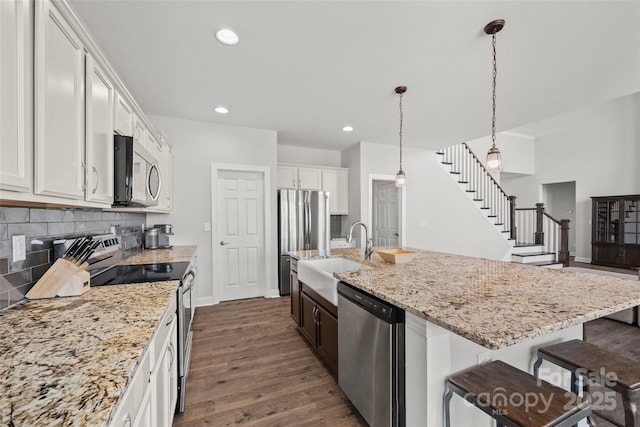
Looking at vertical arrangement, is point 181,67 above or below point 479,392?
above

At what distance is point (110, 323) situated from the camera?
3.48 feet

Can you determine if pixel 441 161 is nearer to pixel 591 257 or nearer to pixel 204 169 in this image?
pixel 204 169

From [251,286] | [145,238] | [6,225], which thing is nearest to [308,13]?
[6,225]

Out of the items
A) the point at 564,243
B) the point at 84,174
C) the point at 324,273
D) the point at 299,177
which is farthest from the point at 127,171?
the point at 564,243

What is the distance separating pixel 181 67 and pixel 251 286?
120 inches

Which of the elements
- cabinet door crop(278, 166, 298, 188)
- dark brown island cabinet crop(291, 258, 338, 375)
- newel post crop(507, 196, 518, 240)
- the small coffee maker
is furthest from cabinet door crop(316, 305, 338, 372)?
newel post crop(507, 196, 518, 240)

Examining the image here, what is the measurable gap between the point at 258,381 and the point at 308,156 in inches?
162

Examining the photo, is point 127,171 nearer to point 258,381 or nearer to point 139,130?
point 139,130

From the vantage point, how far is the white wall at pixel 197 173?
12.0ft

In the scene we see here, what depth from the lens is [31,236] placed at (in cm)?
137

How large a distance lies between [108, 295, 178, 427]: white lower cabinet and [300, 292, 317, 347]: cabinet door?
112 centimetres

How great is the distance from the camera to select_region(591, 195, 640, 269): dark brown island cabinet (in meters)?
5.93

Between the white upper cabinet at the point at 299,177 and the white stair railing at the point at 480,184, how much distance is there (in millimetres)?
2936

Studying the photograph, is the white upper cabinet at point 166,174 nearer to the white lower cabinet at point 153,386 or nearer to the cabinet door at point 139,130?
the cabinet door at point 139,130
